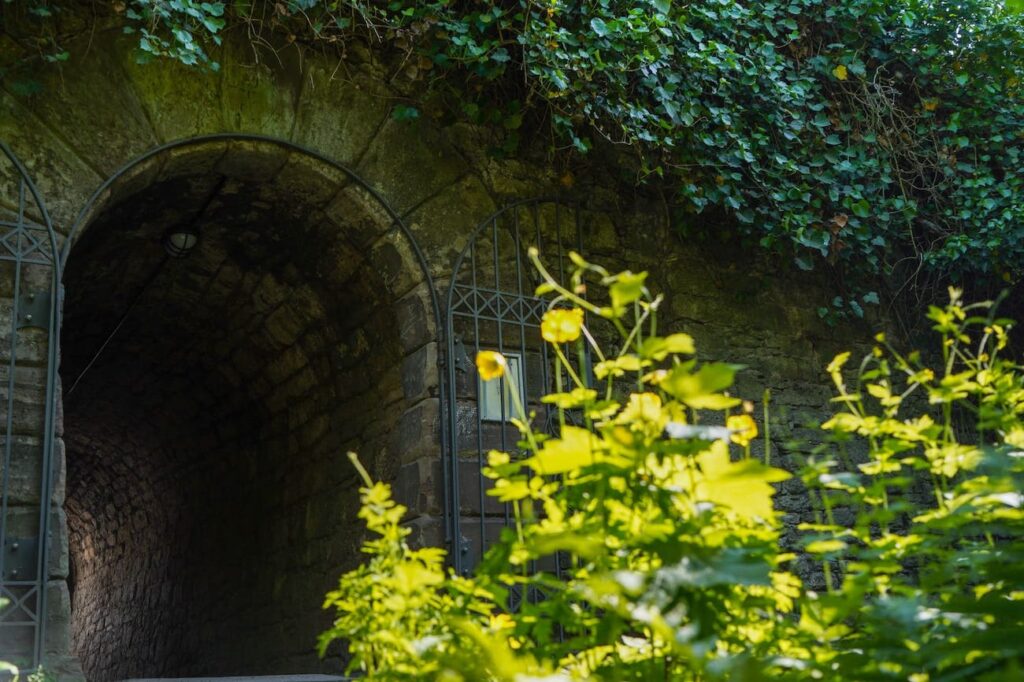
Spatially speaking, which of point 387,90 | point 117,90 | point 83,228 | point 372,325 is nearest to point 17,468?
point 83,228

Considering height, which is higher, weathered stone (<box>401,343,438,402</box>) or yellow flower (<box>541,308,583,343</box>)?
weathered stone (<box>401,343,438,402</box>)

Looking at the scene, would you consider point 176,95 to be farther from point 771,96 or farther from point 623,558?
point 623,558

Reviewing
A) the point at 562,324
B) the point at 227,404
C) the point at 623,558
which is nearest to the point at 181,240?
the point at 227,404

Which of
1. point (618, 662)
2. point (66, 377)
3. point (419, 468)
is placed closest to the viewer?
point (618, 662)

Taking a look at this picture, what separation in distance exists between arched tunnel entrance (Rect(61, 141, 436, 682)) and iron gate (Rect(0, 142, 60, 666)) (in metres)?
0.36

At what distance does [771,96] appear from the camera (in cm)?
493

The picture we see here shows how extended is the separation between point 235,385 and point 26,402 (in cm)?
258

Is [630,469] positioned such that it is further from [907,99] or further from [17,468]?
[907,99]

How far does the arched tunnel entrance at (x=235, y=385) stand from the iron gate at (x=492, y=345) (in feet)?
0.78

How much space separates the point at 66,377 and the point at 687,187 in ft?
13.6

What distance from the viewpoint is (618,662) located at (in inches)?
53.4

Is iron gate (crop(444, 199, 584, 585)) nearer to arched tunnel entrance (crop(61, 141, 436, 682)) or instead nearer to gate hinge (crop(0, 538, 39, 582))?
arched tunnel entrance (crop(61, 141, 436, 682))

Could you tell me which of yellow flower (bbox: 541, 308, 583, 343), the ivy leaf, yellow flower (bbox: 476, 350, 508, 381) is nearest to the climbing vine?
the ivy leaf

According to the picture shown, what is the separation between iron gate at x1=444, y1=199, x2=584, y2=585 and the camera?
405 centimetres
